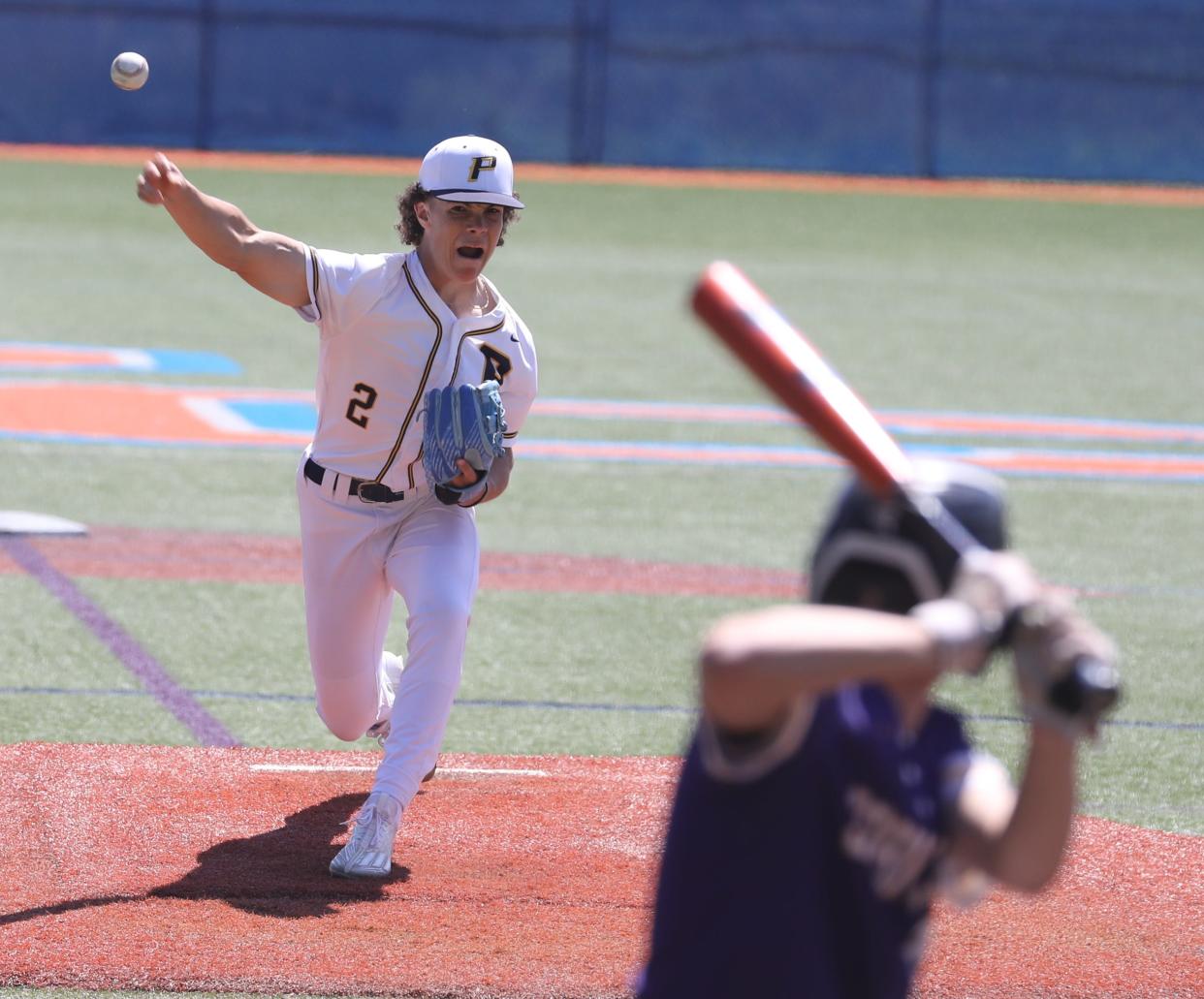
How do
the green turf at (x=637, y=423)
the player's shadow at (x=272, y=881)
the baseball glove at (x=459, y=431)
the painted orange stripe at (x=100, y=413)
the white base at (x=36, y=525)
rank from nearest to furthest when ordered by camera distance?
the player's shadow at (x=272, y=881) < the baseball glove at (x=459, y=431) < the green turf at (x=637, y=423) < the white base at (x=36, y=525) < the painted orange stripe at (x=100, y=413)

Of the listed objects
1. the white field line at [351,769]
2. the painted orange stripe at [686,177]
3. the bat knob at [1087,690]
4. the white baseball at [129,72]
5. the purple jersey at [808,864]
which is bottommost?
the white field line at [351,769]

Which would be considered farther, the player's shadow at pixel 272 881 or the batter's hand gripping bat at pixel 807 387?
the player's shadow at pixel 272 881

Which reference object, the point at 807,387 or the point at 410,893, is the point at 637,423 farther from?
the point at 807,387

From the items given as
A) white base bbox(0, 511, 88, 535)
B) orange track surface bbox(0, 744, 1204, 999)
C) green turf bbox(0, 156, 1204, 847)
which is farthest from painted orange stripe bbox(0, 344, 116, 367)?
orange track surface bbox(0, 744, 1204, 999)

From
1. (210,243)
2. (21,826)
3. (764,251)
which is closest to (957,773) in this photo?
(210,243)

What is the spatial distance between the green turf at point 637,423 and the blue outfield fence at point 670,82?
98 centimetres

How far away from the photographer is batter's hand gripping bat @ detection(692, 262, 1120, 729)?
2523 mm

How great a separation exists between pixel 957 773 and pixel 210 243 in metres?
3.26

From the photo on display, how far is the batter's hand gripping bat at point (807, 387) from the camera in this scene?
252cm

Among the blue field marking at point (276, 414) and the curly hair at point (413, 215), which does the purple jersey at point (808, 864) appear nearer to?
the curly hair at point (413, 215)

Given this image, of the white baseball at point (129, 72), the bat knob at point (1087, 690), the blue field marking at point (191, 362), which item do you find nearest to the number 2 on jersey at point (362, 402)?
the white baseball at point (129, 72)

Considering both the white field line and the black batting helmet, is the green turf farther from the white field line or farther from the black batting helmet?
the black batting helmet

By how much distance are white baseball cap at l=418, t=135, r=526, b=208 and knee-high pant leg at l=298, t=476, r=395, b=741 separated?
0.96m

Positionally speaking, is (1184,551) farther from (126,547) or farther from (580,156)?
(580,156)
